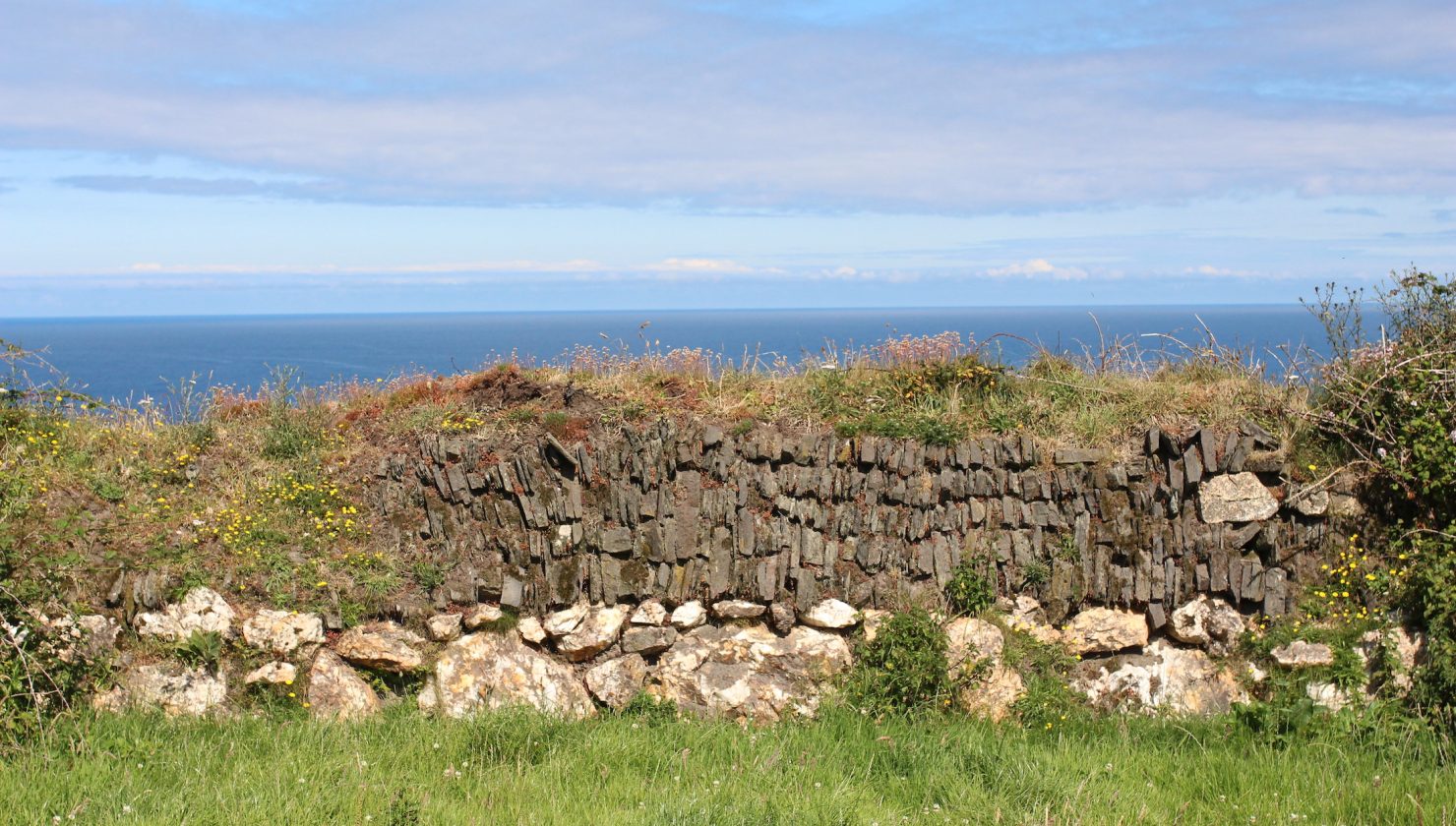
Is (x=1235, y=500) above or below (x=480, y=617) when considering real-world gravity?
above

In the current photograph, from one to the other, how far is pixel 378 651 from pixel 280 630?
81cm

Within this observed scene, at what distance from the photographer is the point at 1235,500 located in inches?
365

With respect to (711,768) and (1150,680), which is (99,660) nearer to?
(711,768)

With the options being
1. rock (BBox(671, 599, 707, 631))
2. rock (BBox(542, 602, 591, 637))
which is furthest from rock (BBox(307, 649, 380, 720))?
rock (BBox(671, 599, 707, 631))

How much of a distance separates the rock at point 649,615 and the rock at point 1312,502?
561cm

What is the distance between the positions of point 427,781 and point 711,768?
1.73 m

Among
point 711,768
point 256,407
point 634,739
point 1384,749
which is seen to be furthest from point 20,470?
point 1384,749

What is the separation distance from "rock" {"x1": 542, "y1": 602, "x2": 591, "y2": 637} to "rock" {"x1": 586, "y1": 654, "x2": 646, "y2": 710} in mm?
432

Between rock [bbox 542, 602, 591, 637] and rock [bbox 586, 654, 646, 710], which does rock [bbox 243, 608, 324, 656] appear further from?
rock [bbox 586, 654, 646, 710]

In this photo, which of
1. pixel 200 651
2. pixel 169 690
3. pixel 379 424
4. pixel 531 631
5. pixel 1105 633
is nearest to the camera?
pixel 169 690

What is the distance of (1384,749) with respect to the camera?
7.28 m

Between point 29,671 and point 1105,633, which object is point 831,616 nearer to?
point 1105,633

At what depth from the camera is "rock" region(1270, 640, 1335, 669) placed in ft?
27.1

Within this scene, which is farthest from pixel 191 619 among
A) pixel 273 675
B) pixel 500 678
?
pixel 500 678
